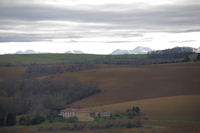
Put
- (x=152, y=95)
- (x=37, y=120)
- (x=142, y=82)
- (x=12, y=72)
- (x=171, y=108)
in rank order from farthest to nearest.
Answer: (x=12, y=72)
(x=142, y=82)
(x=152, y=95)
(x=171, y=108)
(x=37, y=120)

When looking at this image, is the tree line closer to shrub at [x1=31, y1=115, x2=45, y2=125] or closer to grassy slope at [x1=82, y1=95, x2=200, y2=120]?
shrub at [x1=31, y1=115, x2=45, y2=125]

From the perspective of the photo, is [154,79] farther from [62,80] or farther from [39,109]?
[39,109]

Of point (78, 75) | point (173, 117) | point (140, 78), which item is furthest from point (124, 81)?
point (173, 117)

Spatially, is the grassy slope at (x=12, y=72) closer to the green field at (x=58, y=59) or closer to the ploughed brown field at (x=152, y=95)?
the ploughed brown field at (x=152, y=95)

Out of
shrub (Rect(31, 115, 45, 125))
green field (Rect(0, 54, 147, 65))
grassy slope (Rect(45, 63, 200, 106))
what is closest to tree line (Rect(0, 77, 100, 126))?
shrub (Rect(31, 115, 45, 125))

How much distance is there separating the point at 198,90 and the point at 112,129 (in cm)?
2181

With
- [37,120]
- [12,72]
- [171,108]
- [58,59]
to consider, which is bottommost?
[37,120]

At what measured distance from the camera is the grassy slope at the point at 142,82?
43438mm

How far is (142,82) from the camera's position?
50031 mm

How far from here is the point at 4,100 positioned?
119 ft

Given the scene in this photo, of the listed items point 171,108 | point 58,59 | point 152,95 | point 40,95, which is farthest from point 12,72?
point 58,59

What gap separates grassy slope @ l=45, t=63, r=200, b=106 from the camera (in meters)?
43.4

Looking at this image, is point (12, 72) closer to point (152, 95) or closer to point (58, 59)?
point (152, 95)

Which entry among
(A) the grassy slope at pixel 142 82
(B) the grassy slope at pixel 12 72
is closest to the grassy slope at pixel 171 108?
(A) the grassy slope at pixel 142 82
